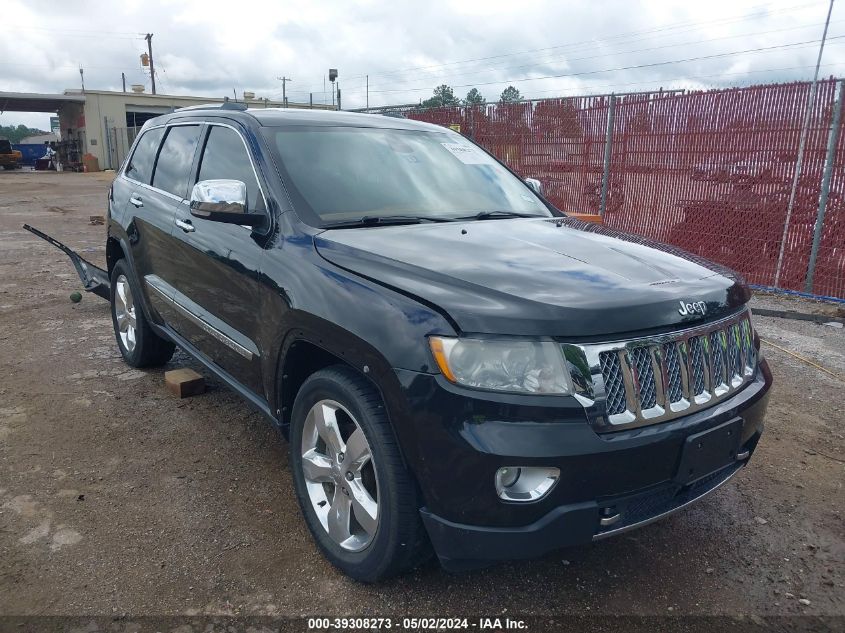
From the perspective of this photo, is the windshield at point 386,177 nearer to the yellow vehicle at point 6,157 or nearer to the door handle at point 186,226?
the door handle at point 186,226

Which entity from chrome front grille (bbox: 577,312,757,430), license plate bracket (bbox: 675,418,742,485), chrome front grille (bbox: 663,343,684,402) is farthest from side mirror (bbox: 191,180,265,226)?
license plate bracket (bbox: 675,418,742,485)

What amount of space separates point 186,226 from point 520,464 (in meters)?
2.55

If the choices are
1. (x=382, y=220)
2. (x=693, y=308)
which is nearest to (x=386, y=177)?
(x=382, y=220)

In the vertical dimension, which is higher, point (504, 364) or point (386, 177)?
point (386, 177)

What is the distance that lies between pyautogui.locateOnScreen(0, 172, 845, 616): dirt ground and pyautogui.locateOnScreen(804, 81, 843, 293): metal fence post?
Result: 315 cm

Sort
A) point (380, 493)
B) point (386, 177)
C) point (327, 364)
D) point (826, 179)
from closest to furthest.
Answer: point (380, 493) < point (327, 364) < point (386, 177) < point (826, 179)

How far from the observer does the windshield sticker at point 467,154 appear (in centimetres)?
397

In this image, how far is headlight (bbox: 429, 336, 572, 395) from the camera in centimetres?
213

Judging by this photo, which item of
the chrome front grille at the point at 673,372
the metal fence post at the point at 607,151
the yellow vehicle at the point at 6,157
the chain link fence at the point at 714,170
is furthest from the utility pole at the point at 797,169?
the yellow vehicle at the point at 6,157

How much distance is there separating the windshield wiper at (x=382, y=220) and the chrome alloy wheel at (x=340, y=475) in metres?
0.82

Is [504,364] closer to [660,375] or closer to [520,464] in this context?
[520,464]

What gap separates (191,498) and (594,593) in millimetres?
1925

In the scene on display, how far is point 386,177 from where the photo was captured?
11.3 ft

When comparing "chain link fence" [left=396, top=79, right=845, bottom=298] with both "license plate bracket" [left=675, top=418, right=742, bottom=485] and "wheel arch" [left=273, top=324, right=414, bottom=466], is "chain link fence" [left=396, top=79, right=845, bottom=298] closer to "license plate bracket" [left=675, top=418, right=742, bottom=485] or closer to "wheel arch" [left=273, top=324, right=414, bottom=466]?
"license plate bracket" [left=675, top=418, right=742, bottom=485]
